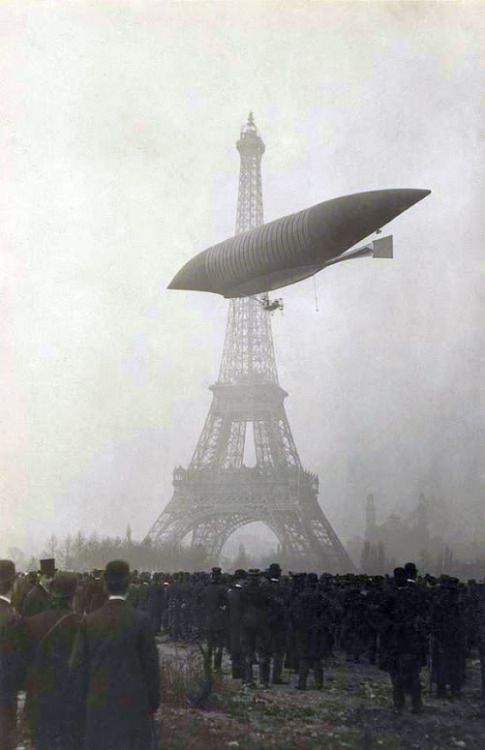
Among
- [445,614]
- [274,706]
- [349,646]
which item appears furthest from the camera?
[349,646]

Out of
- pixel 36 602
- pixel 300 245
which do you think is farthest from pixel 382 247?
pixel 36 602

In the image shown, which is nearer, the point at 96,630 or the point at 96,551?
the point at 96,630

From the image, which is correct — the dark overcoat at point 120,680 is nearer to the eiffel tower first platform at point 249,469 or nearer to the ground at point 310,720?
the ground at point 310,720

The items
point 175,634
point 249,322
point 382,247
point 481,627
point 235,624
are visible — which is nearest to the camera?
point 481,627

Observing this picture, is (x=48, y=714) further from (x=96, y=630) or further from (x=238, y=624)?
(x=238, y=624)

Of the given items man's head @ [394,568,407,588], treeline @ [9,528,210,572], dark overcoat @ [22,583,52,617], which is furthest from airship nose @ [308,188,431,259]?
treeline @ [9,528,210,572]

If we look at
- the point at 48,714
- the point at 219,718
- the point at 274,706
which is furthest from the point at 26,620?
the point at 274,706

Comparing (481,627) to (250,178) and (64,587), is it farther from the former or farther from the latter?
(250,178)
